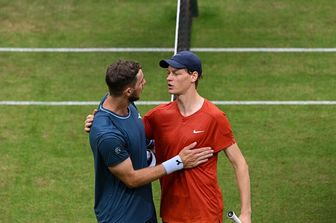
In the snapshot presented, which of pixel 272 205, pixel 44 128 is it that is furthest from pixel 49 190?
pixel 272 205

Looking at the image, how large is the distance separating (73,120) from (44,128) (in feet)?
1.52

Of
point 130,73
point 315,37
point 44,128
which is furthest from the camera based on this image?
point 315,37

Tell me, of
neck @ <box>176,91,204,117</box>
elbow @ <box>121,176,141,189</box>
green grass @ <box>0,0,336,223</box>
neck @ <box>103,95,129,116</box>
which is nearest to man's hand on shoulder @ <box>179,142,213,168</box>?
neck @ <box>176,91,204,117</box>

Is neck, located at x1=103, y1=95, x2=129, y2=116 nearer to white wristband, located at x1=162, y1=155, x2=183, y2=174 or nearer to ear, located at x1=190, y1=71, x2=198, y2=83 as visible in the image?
white wristband, located at x1=162, y1=155, x2=183, y2=174

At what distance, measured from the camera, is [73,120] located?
42.2 ft

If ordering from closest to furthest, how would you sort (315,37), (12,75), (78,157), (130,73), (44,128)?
(130,73) → (78,157) → (44,128) → (12,75) → (315,37)

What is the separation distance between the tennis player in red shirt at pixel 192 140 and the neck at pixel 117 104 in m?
0.41

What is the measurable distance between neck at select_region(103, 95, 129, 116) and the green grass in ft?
11.9

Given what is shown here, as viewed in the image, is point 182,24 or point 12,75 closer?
point 12,75

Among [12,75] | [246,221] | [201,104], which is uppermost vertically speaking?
[201,104]

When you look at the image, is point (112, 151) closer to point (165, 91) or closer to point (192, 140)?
point (192, 140)

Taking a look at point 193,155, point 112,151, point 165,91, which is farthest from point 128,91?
point 165,91

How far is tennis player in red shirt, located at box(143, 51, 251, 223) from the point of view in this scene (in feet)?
23.7

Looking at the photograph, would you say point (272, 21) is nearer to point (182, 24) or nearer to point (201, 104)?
point (182, 24)
